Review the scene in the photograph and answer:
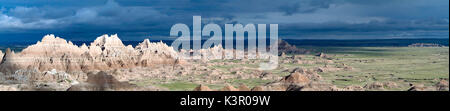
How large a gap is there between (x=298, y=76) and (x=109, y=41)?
9043 centimetres

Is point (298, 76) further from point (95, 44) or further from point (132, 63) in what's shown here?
point (95, 44)

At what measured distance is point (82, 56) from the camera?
13125 centimetres

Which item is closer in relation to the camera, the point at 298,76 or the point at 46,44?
the point at 298,76

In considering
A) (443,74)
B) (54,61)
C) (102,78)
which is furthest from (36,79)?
(443,74)

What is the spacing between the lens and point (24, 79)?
309 feet

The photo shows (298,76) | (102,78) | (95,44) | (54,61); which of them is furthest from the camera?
A: (95,44)

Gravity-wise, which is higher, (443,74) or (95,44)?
(95,44)

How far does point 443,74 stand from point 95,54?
98.0m

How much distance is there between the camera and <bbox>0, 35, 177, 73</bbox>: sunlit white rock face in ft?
395

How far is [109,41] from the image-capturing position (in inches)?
6024

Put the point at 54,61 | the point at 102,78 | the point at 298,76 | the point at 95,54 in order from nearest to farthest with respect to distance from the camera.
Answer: the point at 102,78, the point at 298,76, the point at 54,61, the point at 95,54

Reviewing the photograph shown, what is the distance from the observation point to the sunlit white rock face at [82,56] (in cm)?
12044
